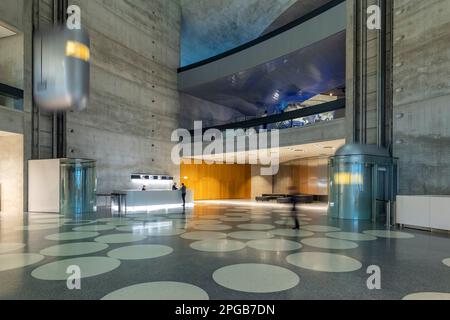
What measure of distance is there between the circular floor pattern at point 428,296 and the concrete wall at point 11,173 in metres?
15.7

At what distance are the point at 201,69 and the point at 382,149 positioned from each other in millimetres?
15265

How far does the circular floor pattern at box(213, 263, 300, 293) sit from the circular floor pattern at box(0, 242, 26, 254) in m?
4.43

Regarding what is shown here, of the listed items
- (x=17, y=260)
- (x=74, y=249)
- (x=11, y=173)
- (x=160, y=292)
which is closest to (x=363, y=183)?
(x=160, y=292)

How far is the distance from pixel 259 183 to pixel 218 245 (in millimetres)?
23361

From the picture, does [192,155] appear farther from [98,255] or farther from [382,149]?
[98,255]

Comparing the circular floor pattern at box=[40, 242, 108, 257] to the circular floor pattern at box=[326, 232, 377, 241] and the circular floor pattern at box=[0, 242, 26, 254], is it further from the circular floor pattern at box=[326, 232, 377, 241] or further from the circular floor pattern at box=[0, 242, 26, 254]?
the circular floor pattern at box=[326, 232, 377, 241]

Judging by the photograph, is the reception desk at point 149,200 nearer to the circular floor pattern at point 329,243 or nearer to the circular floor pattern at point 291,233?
the circular floor pattern at point 291,233

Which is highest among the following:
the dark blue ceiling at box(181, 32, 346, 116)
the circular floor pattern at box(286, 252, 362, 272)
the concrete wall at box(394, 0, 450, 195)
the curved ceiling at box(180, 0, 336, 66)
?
the curved ceiling at box(180, 0, 336, 66)

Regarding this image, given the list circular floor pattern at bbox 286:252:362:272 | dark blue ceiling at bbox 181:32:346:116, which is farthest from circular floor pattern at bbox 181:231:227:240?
dark blue ceiling at bbox 181:32:346:116

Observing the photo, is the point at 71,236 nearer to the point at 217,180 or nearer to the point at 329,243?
the point at 329,243

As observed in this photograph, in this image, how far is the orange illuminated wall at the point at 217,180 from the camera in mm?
25281

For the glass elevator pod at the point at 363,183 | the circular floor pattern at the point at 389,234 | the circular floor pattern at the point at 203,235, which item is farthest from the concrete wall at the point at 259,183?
the circular floor pattern at the point at 203,235

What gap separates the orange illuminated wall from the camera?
2528 cm

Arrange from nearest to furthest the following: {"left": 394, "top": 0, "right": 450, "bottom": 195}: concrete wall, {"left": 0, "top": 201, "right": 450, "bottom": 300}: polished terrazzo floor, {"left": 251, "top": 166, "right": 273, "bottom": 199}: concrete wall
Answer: {"left": 0, "top": 201, "right": 450, "bottom": 300}: polished terrazzo floor → {"left": 394, "top": 0, "right": 450, "bottom": 195}: concrete wall → {"left": 251, "top": 166, "right": 273, "bottom": 199}: concrete wall
